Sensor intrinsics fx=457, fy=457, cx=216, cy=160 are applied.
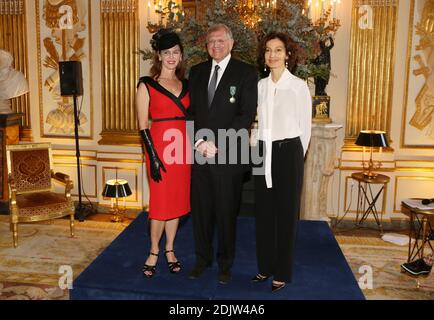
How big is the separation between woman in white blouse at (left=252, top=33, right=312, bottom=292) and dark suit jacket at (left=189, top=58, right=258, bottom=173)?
84 mm

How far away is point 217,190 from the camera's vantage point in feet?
9.58

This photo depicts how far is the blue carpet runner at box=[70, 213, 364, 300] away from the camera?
115 inches

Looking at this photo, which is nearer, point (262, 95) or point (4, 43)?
point (262, 95)

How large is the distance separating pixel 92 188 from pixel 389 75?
4.40 metres

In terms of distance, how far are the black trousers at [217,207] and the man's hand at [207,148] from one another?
147 millimetres

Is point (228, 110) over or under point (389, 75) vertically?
under

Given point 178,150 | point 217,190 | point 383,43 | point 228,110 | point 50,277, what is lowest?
point 50,277

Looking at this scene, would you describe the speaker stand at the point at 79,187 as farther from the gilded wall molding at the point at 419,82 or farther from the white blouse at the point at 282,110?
the gilded wall molding at the point at 419,82

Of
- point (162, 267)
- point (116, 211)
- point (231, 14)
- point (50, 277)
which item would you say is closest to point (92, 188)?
point (116, 211)

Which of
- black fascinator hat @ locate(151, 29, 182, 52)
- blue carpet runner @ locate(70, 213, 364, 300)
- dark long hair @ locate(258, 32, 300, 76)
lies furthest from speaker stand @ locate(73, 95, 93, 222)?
dark long hair @ locate(258, 32, 300, 76)

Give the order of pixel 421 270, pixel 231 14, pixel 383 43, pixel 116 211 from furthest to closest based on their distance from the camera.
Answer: pixel 116 211
pixel 383 43
pixel 231 14
pixel 421 270

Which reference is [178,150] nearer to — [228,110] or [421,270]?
[228,110]

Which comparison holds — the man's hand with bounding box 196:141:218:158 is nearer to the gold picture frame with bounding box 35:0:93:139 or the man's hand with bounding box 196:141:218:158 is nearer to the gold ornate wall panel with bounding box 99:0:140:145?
the gold ornate wall panel with bounding box 99:0:140:145
